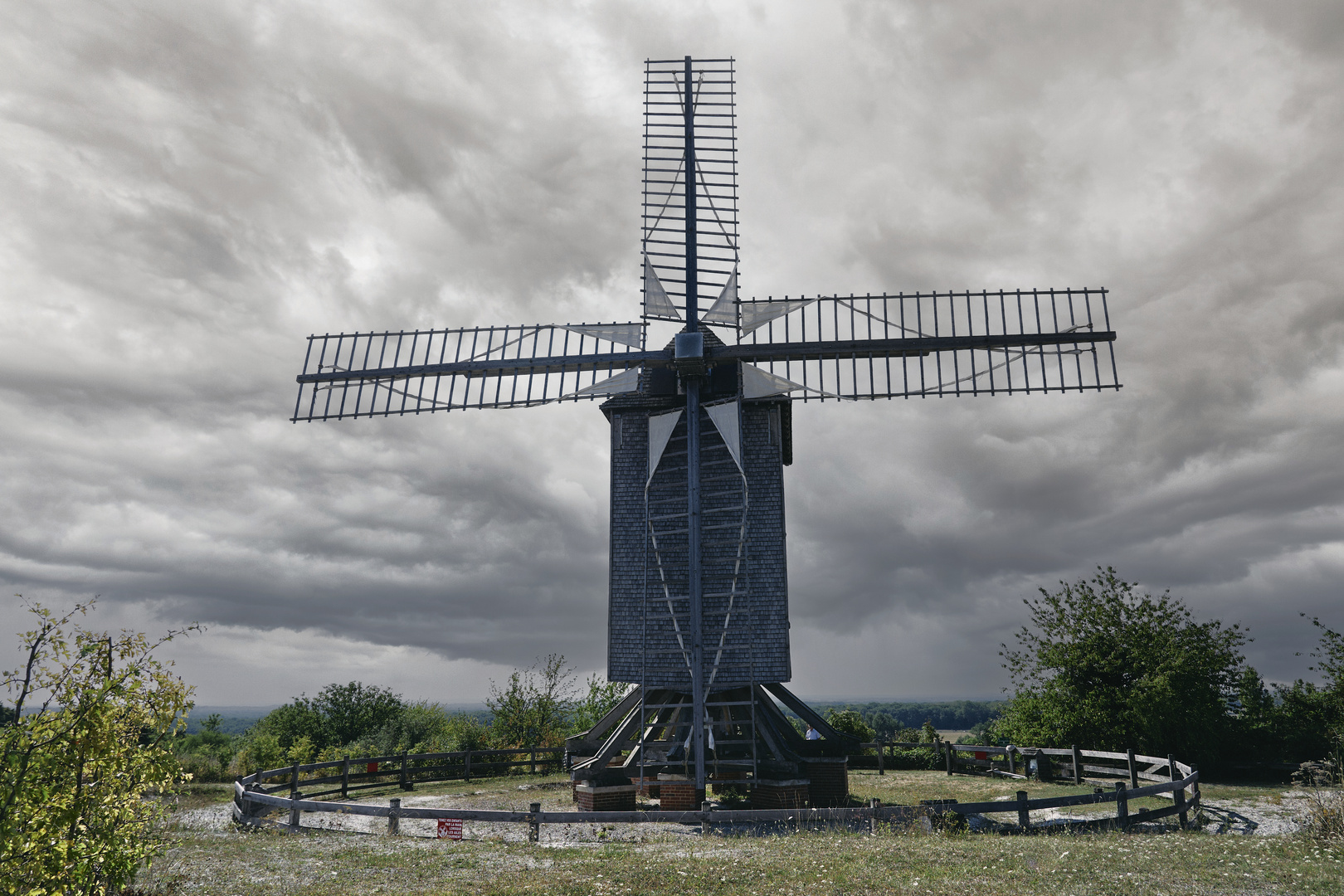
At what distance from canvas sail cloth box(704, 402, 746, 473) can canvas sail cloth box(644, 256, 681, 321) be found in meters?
3.12

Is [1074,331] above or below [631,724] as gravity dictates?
above

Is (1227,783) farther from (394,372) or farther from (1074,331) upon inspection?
(394,372)

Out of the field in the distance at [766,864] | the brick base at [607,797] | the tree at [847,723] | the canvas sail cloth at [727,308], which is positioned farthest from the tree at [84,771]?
the tree at [847,723]

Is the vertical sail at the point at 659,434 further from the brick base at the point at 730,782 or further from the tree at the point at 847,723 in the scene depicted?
the tree at the point at 847,723

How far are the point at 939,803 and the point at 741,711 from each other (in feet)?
26.4

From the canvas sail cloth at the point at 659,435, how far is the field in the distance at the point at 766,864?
9.20 meters

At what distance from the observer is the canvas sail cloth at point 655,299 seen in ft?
68.2

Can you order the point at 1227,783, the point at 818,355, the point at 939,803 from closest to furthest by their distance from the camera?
the point at 939,803
the point at 1227,783
the point at 818,355

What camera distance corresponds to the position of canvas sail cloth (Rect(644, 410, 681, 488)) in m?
19.7

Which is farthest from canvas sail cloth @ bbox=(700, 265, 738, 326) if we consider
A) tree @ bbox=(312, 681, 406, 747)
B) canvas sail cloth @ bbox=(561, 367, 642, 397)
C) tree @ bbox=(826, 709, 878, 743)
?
tree @ bbox=(312, 681, 406, 747)

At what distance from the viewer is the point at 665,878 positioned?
29.7 ft

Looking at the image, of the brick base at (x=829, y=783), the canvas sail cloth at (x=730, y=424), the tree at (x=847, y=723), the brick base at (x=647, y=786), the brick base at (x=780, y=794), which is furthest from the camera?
the tree at (x=847, y=723)

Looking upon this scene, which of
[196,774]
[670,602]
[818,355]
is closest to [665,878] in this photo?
[670,602]

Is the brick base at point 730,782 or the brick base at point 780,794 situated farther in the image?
the brick base at point 730,782
